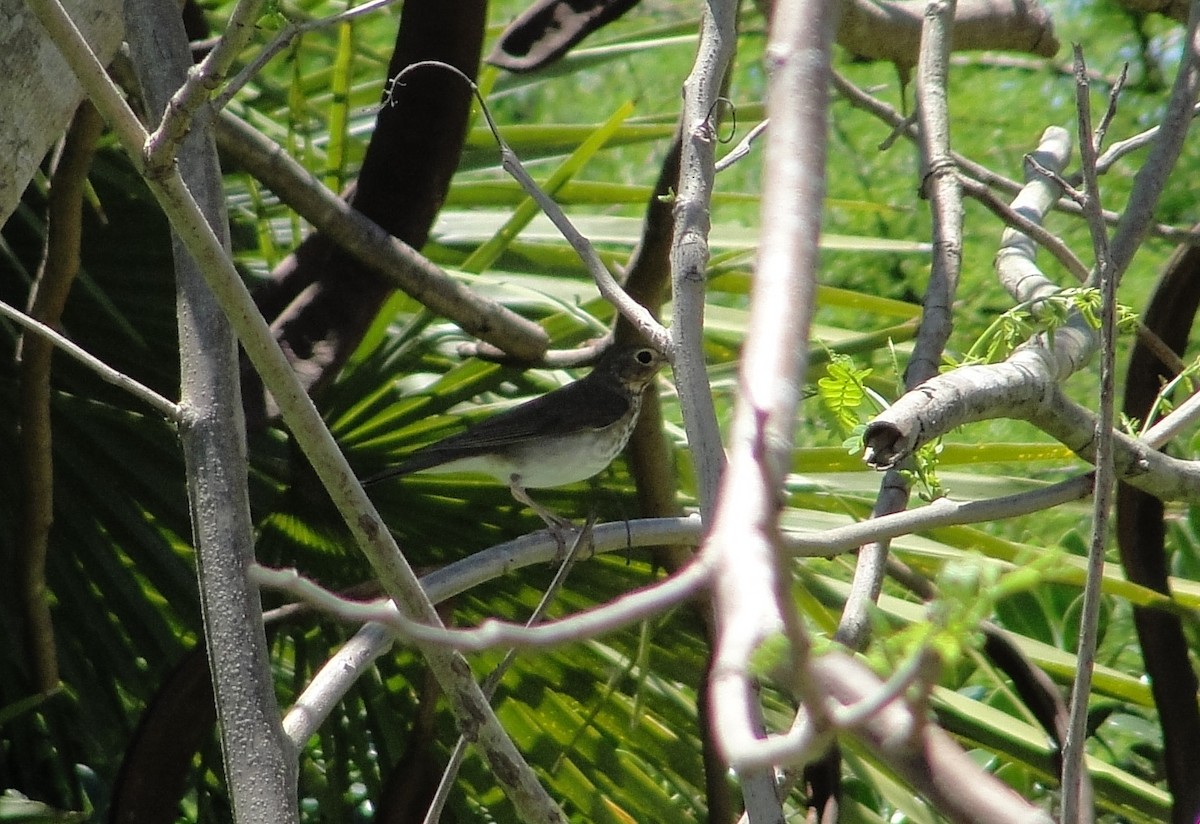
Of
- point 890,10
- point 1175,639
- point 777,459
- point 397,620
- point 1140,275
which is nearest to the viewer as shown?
point 777,459

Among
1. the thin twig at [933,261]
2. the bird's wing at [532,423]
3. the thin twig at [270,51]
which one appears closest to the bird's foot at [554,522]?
the bird's wing at [532,423]

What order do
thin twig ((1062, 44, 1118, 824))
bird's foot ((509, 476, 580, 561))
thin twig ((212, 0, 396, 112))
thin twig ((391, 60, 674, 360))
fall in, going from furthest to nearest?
1. bird's foot ((509, 476, 580, 561))
2. thin twig ((391, 60, 674, 360))
3. thin twig ((212, 0, 396, 112))
4. thin twig ((1062, 44, 1118, 824))

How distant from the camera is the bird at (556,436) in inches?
108

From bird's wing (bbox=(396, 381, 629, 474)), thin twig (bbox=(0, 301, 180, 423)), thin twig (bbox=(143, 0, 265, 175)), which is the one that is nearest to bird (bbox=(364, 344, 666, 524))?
bird's wing (bbox=(396, 381, 629, 474))

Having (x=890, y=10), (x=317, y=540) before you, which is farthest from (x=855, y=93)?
(x=317, y=540)

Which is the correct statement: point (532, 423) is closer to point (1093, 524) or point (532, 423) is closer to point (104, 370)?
point (104, 370)

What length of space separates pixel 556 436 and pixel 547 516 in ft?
1.60

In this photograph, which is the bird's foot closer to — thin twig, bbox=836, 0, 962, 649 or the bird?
the bird

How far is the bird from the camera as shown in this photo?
2.74 m

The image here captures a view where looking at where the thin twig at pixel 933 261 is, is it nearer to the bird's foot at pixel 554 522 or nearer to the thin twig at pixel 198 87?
the bird's foot at pixel 554 522

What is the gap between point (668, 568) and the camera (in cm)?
247

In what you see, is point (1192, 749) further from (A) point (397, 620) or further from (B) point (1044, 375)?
(A) point (397, 620)

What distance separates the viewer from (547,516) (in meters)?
2.59

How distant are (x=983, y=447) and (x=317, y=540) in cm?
120
